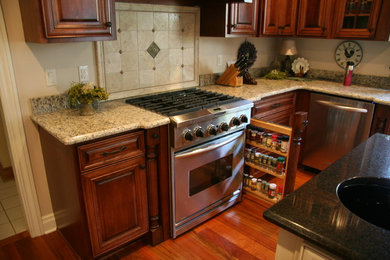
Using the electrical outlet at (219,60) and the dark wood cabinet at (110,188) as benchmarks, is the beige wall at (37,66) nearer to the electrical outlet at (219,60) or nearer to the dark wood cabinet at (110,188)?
the dark wood cabinet at (110,188)

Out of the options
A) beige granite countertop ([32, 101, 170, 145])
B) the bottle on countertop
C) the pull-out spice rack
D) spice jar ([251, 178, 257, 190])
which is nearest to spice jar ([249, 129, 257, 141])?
the pull-out spice rack

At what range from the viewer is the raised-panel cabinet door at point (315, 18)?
2971mm

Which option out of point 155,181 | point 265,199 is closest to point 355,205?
point 155,181

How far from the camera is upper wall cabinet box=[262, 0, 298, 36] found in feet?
9.91

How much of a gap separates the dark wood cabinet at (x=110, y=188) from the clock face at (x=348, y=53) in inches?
94.3

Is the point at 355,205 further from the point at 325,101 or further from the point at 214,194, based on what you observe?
the point at 325,101

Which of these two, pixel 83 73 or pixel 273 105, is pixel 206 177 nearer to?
pixel 273 105

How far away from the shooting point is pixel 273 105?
292cm

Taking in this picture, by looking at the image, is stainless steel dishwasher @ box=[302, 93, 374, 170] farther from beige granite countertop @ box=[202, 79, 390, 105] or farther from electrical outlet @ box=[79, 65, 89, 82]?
electrical outlet @ box=[79, 65, 89, 82]

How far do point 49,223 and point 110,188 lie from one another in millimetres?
828

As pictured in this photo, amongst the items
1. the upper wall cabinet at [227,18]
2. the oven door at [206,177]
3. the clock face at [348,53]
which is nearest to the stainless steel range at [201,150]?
the oven door at [206,177]

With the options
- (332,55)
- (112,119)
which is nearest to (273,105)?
(332,55)

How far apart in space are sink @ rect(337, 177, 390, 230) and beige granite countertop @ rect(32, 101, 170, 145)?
44.1 inches

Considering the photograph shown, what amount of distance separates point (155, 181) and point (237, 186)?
34.8 inches
